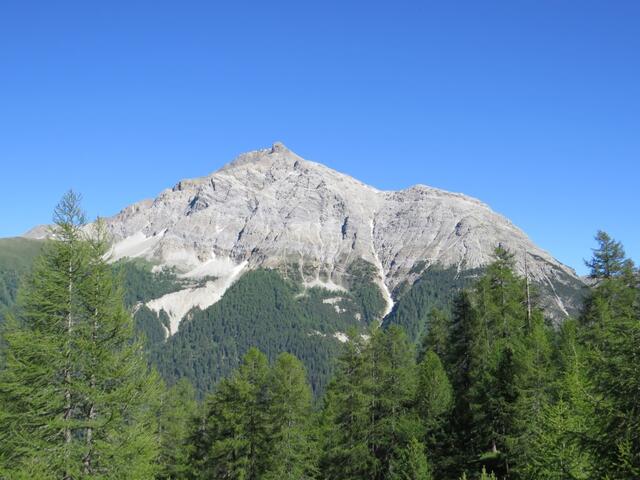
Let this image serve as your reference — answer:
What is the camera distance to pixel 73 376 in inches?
760

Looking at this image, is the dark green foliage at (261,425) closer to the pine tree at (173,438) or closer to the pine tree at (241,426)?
the pine tree at (241,426)

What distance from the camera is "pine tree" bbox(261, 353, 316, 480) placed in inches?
1519

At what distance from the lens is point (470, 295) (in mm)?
45562

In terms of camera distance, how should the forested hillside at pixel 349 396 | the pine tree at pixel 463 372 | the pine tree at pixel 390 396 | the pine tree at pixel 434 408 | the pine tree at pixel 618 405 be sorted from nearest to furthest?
the pine tree at pixel 618 405 < the forested hillside at pixel 349 396 < the pine tree at pixel 390 396 < the pine tree at pixel 463 372 < the pine tree at pixel 434 408

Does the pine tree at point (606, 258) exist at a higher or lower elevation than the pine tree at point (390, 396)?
higher

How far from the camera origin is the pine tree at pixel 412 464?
35344 mm

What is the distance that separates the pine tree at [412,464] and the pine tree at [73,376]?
65.5 ft

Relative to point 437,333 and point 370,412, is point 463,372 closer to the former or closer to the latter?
point 370,412

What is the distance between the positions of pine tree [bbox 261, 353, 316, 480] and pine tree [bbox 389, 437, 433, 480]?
20.2ft

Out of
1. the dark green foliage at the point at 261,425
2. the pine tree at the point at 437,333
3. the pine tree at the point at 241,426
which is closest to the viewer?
the dark green foliage at the point at 261,425

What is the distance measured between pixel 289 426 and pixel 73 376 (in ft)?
77.2

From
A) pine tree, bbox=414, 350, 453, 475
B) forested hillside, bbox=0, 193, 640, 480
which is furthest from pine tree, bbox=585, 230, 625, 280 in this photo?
pine tree, bbox=414, 350, 453, 475

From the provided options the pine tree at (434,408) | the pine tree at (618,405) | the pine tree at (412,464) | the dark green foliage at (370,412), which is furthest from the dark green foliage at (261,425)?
the pine tree at (618,405)

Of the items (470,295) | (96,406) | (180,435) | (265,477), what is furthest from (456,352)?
(96,406)
